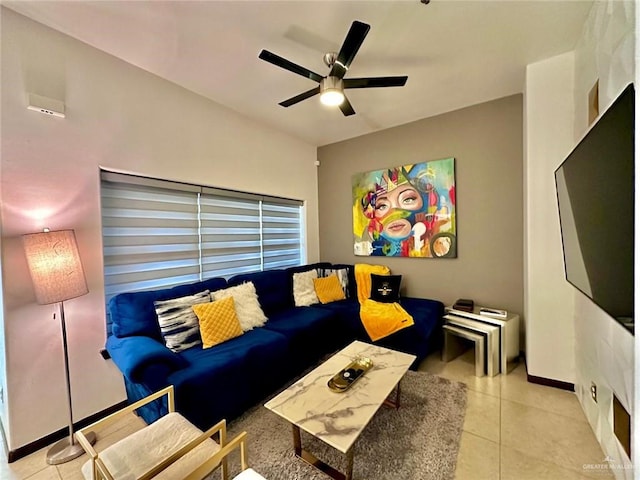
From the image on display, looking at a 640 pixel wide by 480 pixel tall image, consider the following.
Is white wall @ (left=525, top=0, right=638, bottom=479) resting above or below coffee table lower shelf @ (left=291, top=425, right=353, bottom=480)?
above

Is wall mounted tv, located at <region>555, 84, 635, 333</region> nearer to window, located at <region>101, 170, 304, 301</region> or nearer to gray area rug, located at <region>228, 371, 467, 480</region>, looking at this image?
gray area rug, located at <region>228, 371, 467, 480</region>

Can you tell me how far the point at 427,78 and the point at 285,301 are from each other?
2812 millimetres

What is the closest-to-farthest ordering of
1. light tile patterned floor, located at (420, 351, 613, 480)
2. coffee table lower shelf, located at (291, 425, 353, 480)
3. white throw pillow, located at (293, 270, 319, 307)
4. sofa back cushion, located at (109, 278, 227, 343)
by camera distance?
coffee table lower shelf, located at (291, 425, 353, 480), light tile patterned floor, located at (420, 351, 613, 480), sofa back cushion, located at (109, 278, 227, 343), white throw pillow, located at (293, 270, 319, 307)

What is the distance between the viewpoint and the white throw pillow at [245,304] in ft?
8.28

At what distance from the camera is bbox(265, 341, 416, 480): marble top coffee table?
1.32 meters

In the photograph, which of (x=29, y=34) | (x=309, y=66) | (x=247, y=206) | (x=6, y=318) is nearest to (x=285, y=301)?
(x=247, y=206)

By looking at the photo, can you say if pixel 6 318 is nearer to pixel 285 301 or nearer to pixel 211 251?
pixel 211 251

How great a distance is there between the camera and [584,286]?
4.68 feet

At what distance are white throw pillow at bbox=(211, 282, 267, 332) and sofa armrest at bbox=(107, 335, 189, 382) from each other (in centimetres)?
68

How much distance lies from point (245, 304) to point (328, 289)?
3.96 ft

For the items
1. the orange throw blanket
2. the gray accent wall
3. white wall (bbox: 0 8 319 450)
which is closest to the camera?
white wall (bbox: 0 8 319 450)

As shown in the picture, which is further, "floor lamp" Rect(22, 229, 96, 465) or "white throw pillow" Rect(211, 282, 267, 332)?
"white throw pillow" Rect(211, 282, 267, 332)

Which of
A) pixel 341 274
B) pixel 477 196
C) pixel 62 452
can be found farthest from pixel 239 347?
pixel 477 196

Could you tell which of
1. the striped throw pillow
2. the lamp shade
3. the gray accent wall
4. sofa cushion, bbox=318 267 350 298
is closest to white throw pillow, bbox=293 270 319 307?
sofa cushion, bbox=318 267 350 298
